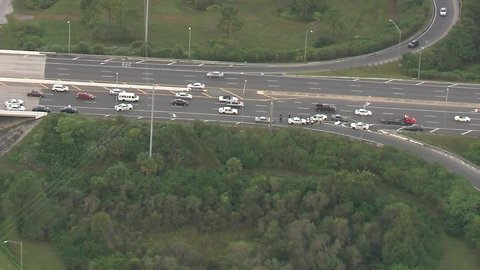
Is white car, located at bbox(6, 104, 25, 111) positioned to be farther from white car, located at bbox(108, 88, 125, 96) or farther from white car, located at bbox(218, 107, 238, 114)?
white car, located at bbox(218, 107, 238, 114)

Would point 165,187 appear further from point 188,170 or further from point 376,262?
point 376,262

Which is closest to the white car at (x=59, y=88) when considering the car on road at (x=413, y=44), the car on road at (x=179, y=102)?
the car on road at (x=179, y=102)

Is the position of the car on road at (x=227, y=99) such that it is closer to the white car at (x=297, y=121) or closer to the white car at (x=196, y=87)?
the white car at (x=196, y=87)

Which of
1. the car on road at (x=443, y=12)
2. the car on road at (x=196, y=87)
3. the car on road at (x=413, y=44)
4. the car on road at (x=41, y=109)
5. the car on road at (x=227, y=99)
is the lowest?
the car on road at (x=41, y=109)

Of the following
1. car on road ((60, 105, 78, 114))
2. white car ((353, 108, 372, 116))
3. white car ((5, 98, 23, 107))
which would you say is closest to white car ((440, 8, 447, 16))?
white car ((353, 108, 372, 116))

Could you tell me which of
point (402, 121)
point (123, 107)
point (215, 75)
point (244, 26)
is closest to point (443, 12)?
point (244, 26)

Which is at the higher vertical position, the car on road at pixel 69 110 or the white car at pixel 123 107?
the white car at pixel 123 107

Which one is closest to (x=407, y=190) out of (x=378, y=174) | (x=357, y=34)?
(x=378, y=174)
